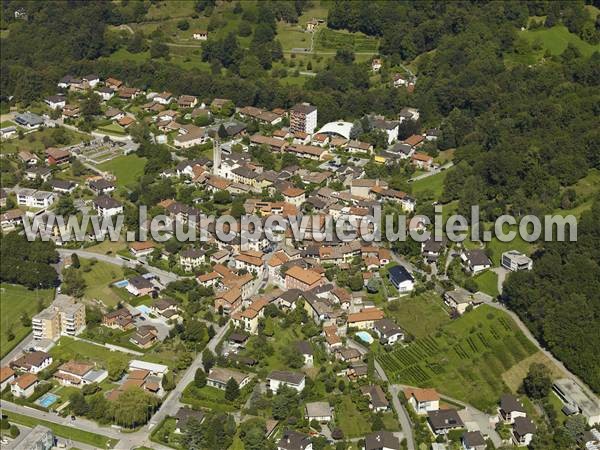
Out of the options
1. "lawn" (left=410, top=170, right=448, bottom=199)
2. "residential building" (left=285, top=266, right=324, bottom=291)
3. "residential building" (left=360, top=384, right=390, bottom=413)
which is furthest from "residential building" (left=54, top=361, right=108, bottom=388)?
"lawn" (left=410, top=170, right=448, bottom=199)

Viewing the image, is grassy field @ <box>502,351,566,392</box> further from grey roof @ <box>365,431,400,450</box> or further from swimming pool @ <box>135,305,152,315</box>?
swimming pool @ <box>135,305,152,315</box>

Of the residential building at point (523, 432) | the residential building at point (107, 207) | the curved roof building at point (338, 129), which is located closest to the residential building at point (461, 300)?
the residential building at point (523, 432)

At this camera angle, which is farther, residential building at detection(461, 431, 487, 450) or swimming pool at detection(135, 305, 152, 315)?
swimming pool at detection(135, 305, 152, 315)

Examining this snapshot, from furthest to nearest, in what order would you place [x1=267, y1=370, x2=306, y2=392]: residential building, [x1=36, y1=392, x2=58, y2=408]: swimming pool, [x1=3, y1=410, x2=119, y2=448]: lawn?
[x1=36, y1=392, x2=58, y2=408]: swimming pool, [x1=267, y1=370, x2=306, y2=392]: residential building, [x1=3, y1=410, x2=119, y2=448]: lawn

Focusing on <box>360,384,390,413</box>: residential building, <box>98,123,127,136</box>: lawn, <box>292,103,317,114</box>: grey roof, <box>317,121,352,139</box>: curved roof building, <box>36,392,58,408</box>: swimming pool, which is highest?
<box>292,103,317,114</box>: grey roof

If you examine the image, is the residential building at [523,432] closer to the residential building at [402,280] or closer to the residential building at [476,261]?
the residential building at [402,280]

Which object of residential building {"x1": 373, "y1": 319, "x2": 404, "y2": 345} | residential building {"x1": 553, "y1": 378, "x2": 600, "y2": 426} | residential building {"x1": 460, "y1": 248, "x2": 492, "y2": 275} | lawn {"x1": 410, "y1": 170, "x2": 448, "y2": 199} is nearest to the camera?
residential building {"x1": 553, "y1": 378, "x2": 600, "y2": 426}

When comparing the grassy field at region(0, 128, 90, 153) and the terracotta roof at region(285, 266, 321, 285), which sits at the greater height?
the terracotta roof at region(285, 266, 321, 285)
